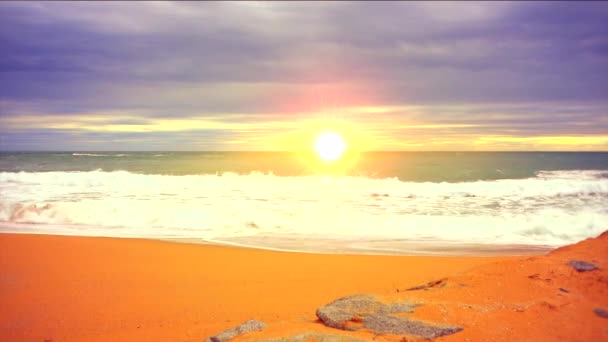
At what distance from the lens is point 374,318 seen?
3.92 m

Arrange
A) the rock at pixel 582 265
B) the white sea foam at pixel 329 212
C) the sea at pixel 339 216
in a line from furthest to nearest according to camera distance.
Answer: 1. the white sea foam at pixel 329 212
2. the sea at pixel 339 216
3. the rock at pixel 582 265

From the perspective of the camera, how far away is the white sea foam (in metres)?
12.4

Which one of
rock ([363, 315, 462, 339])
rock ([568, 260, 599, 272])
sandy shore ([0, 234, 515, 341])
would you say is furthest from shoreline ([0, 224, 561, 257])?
rock ([363, 315, 462, 339])

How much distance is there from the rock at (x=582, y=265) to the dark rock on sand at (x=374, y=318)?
2.03 meters

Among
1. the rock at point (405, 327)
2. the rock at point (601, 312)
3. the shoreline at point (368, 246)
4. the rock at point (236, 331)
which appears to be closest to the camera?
the rock at point (405, 327)

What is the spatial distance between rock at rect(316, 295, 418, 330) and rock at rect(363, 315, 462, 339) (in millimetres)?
117

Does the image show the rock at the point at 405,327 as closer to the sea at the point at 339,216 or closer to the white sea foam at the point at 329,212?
the sea at the point at 339,216

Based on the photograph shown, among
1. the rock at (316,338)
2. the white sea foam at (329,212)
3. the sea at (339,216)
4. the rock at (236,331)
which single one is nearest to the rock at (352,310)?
the rock at (316,338)

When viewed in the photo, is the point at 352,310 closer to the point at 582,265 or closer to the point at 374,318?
the point at 374,318

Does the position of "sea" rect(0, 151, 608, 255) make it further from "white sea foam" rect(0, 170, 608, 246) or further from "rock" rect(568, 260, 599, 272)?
"rock" rect(568, 260, 599, 272)

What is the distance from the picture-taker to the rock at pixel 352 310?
3.96 m

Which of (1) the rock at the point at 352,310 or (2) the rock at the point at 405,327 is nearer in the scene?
(2) the rock at the point at 405,327

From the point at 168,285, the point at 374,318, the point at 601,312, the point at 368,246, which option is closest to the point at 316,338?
the point at 374,318

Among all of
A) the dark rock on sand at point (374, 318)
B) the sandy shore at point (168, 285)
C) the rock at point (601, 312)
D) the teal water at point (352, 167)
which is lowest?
the sandy shore at point (168, 285)
